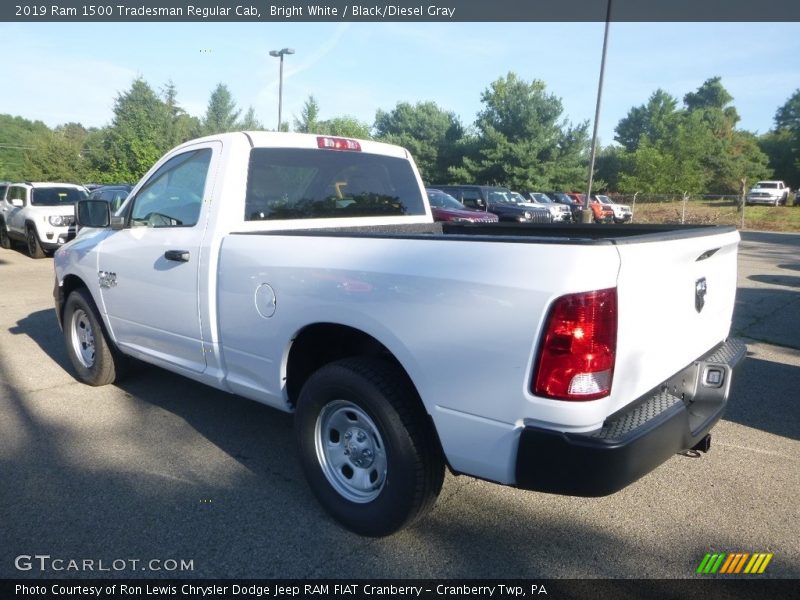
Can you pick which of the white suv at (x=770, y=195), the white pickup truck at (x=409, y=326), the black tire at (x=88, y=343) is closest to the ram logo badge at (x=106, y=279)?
the white pickup truck at (x=409, y=326)

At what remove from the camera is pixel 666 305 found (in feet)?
7.52

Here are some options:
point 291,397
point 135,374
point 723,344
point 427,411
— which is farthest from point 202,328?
point 723,344

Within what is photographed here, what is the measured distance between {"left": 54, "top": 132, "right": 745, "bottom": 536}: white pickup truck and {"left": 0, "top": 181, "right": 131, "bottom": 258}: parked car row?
10.2m

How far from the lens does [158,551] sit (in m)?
2.61

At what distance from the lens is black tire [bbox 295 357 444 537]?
244 cm

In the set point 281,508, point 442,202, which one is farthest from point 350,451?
point 442,202

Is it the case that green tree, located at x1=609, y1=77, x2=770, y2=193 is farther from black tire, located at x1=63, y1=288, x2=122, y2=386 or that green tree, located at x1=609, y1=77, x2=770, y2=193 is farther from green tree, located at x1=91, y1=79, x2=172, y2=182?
black tire, located at x1=63, y1=288, x2=122, y2=386

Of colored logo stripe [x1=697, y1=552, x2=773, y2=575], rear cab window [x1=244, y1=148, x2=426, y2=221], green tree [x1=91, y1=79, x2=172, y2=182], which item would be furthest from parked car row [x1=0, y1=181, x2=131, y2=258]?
green tree [x1=91, y1=79, x2=172, y2=182]

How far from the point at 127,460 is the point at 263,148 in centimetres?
206

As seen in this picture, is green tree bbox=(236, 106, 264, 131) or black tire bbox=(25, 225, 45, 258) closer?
black tire bbox=(25, 225, 45, 258)

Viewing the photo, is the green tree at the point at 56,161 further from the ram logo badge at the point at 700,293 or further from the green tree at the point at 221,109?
the ram logo badge at the point at 700,293

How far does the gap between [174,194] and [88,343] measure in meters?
1.84

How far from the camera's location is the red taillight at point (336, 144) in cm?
385

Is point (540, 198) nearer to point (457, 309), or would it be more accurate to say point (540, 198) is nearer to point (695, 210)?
point (695, 210)
